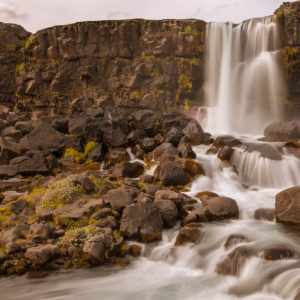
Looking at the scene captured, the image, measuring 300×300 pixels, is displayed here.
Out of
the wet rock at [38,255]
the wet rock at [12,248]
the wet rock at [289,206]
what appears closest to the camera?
the wet rock at [38,255]

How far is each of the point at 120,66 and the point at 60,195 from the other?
20669 millimetres

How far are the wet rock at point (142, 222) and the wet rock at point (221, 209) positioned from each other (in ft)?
6.50

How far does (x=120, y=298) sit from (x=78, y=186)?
5.29 metres

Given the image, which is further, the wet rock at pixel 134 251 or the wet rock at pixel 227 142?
the wet rock at pixel 227 142

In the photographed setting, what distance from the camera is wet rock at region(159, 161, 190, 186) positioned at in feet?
45.9

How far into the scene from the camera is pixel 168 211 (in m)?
10.1

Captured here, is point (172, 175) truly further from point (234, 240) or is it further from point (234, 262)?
point (234, 262)

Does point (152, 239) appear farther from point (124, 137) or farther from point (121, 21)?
point (121, 21)

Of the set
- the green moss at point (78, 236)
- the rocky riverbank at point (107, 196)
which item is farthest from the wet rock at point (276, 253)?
the green moss at point (78, 236)

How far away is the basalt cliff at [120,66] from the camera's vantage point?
27.0 metres

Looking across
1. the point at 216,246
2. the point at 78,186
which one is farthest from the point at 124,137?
the point at 216,246

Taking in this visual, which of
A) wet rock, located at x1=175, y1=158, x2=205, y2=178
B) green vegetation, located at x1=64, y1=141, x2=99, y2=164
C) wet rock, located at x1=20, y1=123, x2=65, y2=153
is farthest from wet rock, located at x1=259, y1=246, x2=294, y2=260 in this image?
wet rock, located at x1=20, y1=123, x2=65, y2=153

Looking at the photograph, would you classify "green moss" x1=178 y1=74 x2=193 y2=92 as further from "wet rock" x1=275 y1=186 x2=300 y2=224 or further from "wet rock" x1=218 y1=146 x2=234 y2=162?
"wet rock" x1=275 y1=186 x2=300 y2=224

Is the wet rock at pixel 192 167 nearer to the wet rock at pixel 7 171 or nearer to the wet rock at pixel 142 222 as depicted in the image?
the wet rock at pixel 142 222
